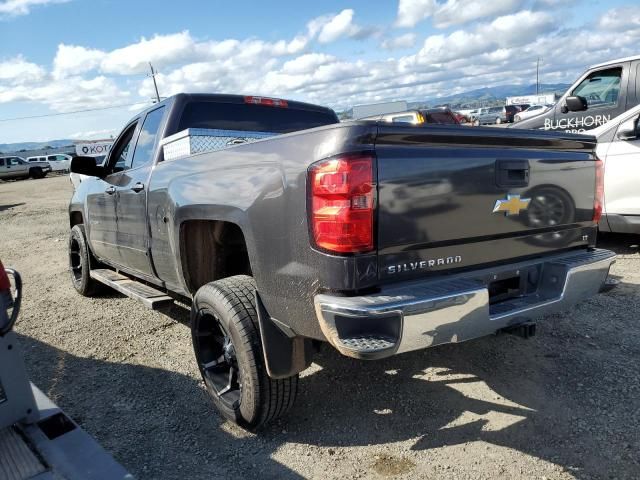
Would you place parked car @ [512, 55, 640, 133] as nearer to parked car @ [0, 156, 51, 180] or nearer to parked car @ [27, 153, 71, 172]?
parked car @ [0, 156, 51, 180]

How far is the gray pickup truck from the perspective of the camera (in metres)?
2.13

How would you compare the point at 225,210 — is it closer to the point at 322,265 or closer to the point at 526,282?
the point at 322,265

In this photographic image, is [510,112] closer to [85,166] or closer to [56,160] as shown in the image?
[56,160]

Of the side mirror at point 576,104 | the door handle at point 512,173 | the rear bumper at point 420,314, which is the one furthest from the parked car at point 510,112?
the rear bumper at point 420,314

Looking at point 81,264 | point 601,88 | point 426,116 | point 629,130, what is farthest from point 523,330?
point 426,116

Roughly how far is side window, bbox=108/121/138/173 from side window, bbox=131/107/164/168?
27 centimetres

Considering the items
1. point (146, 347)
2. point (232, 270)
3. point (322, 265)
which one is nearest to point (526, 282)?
point (322, 265)

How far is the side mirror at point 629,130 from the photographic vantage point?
549 cm

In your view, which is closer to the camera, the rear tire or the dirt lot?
the dirt lot

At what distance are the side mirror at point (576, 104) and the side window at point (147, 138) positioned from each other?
5.40 meters

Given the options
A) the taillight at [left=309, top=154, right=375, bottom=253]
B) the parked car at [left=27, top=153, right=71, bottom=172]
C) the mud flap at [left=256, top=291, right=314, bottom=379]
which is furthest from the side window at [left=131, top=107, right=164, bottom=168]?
the parked car at [left=27, top=153, right=71, bottom=172]

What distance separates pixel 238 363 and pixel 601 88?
6.39m

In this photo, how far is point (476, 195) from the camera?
247 cm

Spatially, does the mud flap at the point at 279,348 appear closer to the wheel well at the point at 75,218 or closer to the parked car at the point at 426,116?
the wheel well at the point at 75,218
